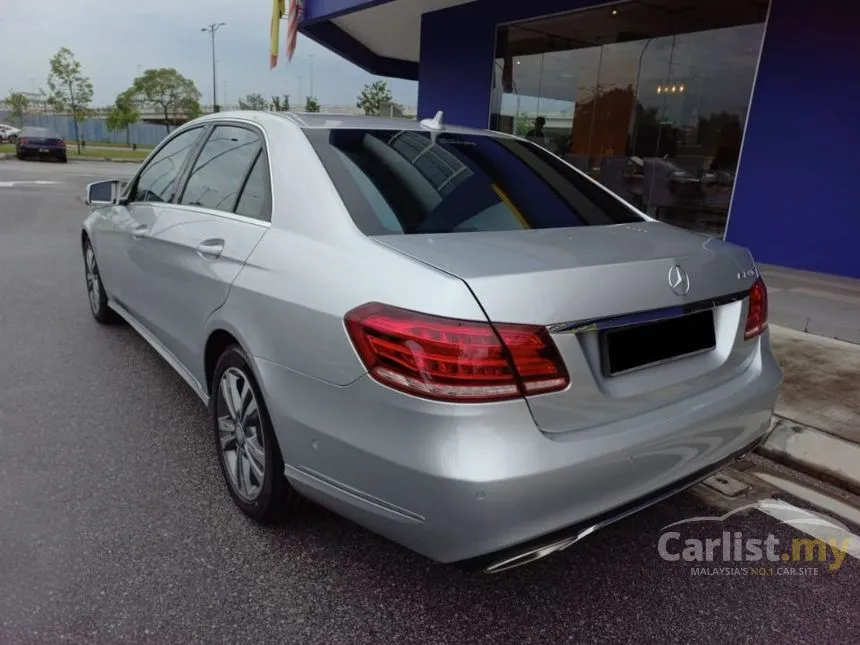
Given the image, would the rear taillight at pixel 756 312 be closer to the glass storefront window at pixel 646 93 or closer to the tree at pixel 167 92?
the glass storefront window at pixel 646 93

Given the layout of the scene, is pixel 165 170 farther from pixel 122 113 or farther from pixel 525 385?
pixel 122 113

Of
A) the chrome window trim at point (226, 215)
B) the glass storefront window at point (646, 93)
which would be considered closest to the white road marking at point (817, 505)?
the chrome window trim at point (226, 215)

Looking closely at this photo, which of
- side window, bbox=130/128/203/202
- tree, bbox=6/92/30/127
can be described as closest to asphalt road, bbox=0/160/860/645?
side window, bbox=130/128/203/202

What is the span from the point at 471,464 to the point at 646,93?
31.6ft

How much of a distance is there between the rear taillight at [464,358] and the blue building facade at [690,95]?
23.1 feet

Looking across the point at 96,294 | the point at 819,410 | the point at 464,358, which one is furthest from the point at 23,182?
the point at 464,358

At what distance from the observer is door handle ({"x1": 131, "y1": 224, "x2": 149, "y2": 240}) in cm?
361

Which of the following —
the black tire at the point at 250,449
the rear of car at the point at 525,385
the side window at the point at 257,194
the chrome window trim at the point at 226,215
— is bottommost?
the black tire at the point at 250,449

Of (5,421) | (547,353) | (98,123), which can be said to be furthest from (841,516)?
(98,123)

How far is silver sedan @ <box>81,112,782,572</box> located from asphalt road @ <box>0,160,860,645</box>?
0.25 meters

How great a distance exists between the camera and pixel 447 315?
173 cm

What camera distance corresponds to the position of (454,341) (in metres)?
1.74

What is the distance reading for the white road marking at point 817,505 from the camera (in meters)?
2.68

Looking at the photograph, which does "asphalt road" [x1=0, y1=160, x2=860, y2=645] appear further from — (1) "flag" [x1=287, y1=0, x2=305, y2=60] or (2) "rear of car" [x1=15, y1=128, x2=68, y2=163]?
→ (2) "rear of car" [x1=15, y1=128, x2=68, y2=163]
